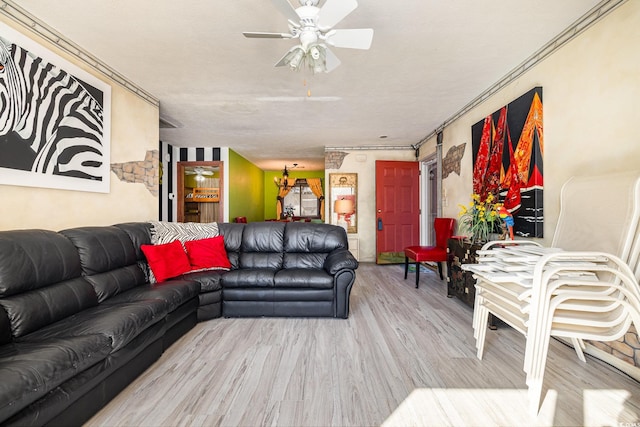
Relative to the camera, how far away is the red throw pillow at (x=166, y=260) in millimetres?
2545

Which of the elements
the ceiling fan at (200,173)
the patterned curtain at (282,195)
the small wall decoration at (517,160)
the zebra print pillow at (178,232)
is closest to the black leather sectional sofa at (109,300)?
the zebra print pillow at (178,232)

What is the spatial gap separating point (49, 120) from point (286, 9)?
2172 millimetres

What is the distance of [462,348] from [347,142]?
14.5 feet

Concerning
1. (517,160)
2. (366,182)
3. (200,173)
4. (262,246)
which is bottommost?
(262,246)

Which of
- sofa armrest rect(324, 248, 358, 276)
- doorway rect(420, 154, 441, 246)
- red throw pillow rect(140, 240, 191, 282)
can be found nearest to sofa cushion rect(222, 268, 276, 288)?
red throw pillow rect(140, 240, 191, 282)

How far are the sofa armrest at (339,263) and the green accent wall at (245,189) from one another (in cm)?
400

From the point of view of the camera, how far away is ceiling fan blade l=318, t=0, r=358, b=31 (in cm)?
162

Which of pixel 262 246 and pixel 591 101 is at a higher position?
pixel 591 101

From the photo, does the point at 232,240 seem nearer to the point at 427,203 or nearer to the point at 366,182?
the point at 366,182

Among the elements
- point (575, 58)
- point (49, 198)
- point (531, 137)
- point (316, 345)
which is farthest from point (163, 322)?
point (575, 58)

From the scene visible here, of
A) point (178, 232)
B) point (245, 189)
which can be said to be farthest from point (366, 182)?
point (178, 232)

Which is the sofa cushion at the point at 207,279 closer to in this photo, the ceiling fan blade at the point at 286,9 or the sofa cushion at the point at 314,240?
the sofa cushion at the point at 314,240

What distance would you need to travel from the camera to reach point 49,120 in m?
2.21

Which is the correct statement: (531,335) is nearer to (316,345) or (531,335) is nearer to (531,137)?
(316,345)
